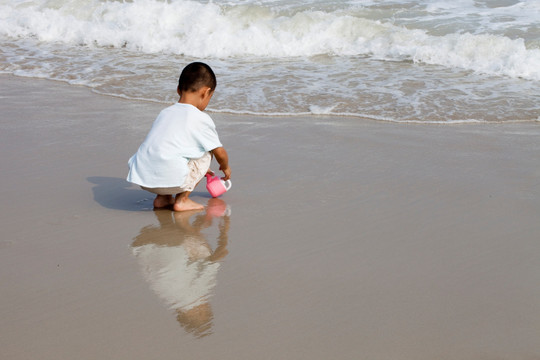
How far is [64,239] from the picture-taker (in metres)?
3.21

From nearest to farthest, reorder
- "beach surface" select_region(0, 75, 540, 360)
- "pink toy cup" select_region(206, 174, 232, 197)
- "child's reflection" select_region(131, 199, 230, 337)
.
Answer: "beach surface" select_region(0, 75, 540, 360) → "child's reflection" select_region(131, 199, 230, 337) → "pink toy cup" select_region(206, 174, 232, 197)

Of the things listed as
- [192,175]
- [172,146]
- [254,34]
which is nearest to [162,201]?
[192,175]

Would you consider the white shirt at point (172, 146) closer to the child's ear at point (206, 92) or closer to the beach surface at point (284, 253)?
the child's ear at point (206, 92)

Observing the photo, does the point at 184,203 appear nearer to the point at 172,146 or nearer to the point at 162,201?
the point at 162,201

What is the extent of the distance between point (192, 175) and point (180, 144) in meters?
0.21

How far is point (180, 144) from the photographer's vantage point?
11.8 feet

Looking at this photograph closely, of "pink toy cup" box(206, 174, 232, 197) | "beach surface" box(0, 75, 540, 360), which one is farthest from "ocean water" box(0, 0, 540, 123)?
"pink toy cup" box(206, 174, 232, 197)

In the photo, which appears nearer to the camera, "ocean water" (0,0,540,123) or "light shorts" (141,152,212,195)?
"light shorts" (141,152,212,195)

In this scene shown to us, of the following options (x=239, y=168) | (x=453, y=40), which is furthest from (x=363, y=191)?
(x=453, y=40)

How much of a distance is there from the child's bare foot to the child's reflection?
6 cm

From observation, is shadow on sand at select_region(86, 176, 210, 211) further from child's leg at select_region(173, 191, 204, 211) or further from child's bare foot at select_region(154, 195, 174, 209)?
child's leg at select_region(173, 191, 204, 211)

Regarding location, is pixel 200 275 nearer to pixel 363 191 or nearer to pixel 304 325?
pixel 304 325

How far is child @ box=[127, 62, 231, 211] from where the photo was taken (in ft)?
11.7

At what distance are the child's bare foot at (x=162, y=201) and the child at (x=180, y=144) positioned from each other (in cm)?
8
